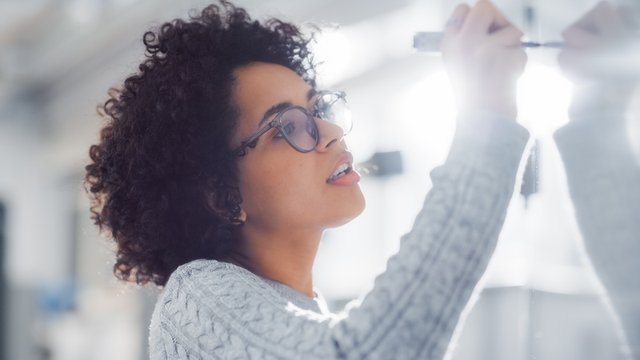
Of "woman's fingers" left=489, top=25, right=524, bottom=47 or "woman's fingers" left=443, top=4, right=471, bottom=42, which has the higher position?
"woman's fingers" left=443, top=4, right=471, bottom=42

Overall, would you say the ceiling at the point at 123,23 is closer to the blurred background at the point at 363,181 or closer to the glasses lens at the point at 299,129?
the blurred background at the point at 363,181

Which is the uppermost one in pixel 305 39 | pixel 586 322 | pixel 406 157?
pixel 305 39

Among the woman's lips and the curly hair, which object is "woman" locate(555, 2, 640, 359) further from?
the curly hair

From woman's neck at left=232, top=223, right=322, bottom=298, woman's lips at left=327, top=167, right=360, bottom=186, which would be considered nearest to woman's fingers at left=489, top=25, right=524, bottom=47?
woman's lips at left=327, top=167, right=360, bottom=186

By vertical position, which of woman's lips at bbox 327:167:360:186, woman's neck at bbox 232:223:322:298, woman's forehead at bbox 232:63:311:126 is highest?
woman's forehead at bbox 232:63:311:126

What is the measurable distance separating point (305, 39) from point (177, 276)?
1.69 ft

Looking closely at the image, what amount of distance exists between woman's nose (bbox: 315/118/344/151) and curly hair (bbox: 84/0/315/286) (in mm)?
123

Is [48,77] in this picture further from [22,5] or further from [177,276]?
[177,276]

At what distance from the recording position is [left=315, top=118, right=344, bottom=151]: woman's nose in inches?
38.4

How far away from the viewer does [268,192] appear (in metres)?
1.01

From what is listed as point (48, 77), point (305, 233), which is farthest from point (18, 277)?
point (305, 233)

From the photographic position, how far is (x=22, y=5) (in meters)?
4.76

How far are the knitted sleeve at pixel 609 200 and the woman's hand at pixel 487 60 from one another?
9cm

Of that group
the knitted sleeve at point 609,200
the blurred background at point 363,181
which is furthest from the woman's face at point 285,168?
the knitted sleeve at point 609,200
